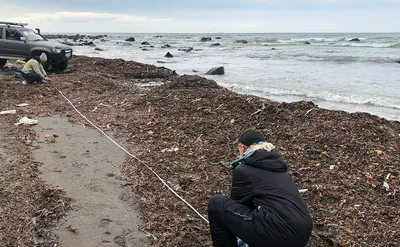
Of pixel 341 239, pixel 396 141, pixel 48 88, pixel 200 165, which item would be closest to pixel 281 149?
pixel 200 165

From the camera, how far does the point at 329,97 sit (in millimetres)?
13047

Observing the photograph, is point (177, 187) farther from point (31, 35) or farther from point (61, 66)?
point (31, 35)

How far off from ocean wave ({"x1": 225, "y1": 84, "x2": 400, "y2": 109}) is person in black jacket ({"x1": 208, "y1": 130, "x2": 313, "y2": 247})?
33.2ft

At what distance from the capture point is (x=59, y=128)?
752 centimetres

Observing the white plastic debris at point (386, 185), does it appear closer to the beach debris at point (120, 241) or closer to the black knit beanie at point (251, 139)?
the black knit beanie at point (251, 139)

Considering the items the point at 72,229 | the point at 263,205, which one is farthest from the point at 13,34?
the point at 263,205

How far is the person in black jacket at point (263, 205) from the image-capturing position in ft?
8.75

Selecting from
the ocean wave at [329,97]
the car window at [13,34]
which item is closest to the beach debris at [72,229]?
the ocean wave at [329,97]

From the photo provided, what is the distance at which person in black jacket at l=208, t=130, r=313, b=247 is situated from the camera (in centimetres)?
267

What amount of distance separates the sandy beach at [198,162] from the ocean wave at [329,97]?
503 cm

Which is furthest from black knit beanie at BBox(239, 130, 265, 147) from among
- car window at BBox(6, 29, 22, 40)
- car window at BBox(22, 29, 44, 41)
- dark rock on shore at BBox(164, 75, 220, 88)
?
car window at BBox(6, 29, 22, 40)

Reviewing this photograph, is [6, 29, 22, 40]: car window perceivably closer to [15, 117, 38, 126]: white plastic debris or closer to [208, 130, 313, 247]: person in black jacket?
[15, 117, 38, 126]: white plastic debris

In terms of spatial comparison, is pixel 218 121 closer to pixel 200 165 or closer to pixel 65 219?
pixel 200 165

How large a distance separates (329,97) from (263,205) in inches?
444
